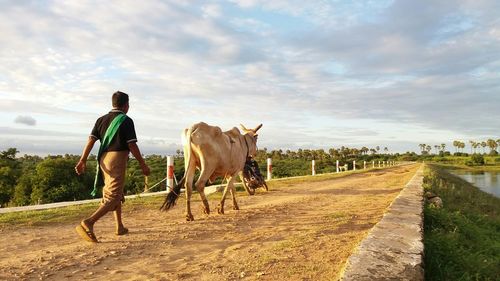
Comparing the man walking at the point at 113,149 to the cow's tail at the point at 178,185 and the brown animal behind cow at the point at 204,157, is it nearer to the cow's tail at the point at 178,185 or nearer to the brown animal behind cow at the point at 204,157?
the brown animal behind cow at the point at 204,157

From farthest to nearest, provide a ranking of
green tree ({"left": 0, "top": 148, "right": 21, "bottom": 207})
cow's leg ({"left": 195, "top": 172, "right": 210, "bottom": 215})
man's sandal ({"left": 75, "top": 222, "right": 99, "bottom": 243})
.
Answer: green tree ({"left": 0, "top": 148, "right": 21, "bottom": 207}) < cow's leg ({"left": 195, "top": 172, "right": 210, "bottom": 215}) < man's sandal ({"left": 75, "top": 222, "right": 99, "bottom": 243})

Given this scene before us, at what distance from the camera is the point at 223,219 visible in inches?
290

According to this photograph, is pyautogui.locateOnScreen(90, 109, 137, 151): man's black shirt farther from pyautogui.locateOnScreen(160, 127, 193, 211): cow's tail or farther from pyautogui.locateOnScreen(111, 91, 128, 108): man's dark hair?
pyautogui.locateOnScreen(160, 127, 193, 211): cow's tail

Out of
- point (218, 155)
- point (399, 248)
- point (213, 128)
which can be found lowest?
point (399, 248)

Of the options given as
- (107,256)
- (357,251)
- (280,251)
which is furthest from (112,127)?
(357,251)

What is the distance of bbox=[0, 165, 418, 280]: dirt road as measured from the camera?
3992 mm

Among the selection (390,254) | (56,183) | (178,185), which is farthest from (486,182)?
(390,254)

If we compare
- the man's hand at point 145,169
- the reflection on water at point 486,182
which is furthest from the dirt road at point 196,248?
the reflection on water at point 486,182

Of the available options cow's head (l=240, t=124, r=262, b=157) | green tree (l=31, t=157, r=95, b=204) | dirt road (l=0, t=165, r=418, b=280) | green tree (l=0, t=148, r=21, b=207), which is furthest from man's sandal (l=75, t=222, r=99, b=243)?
green tree (l=0, t=148, r=21, b=207)

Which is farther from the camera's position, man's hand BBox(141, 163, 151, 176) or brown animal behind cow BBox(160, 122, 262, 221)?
brown animal behind cow BBox(160, 122, 262, 221)

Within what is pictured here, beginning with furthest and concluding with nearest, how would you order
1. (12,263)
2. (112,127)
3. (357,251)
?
(112,127) → (12,263) → (357,251)

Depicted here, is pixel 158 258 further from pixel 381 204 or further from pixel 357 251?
pixel 381 204

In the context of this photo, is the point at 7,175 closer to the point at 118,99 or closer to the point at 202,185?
the point at 202,185

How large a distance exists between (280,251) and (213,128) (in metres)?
3.80
